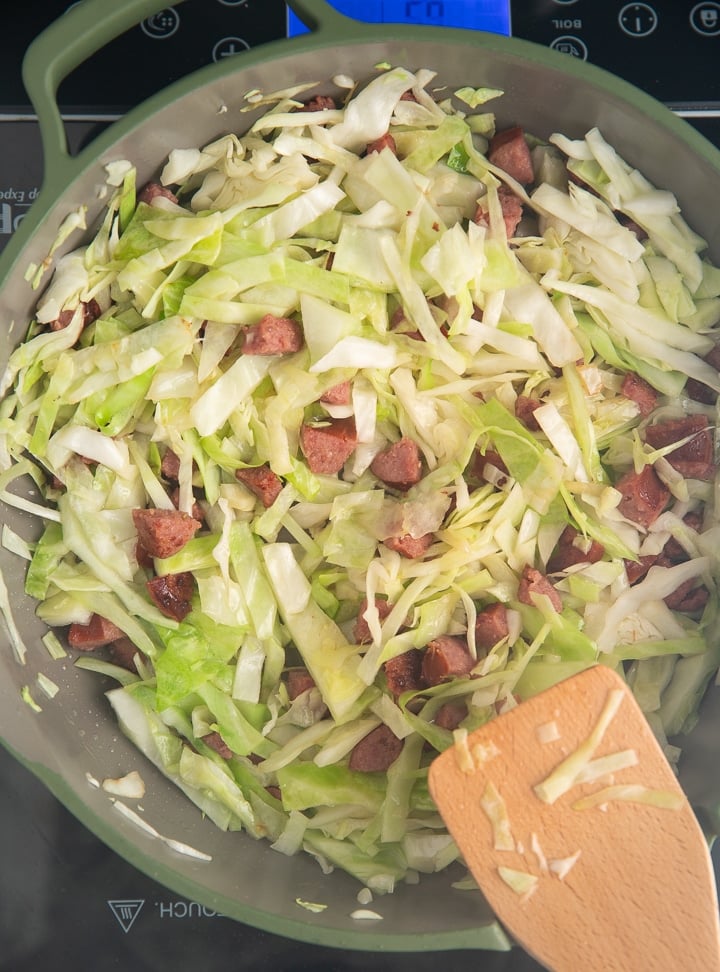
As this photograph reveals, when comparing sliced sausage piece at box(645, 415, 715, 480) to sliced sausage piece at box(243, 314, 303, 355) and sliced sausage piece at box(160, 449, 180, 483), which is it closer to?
sliced sausage piece at box(243, 314, 303, 355)

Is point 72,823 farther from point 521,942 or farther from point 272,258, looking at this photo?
point 272,258

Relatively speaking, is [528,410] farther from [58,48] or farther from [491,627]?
[58,48]

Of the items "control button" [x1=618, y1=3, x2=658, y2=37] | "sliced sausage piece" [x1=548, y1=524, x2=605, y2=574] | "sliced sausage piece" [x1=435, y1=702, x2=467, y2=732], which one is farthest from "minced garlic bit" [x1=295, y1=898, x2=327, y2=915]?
"control button" [x1=618, y1=3, x2=658, y2=37]

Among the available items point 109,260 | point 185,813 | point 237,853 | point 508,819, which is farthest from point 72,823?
point 109,260

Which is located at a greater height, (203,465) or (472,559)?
(203,465)

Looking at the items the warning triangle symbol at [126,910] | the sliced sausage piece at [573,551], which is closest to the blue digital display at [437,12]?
the sliced sausage piece at [573,551]

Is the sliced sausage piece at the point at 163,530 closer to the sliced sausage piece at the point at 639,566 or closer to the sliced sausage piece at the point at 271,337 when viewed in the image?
the sliced sausage piece at the point at 271,337

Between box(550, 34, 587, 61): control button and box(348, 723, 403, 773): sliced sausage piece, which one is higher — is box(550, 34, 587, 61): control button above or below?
above

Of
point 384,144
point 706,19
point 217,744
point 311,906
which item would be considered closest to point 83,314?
point 384,144
